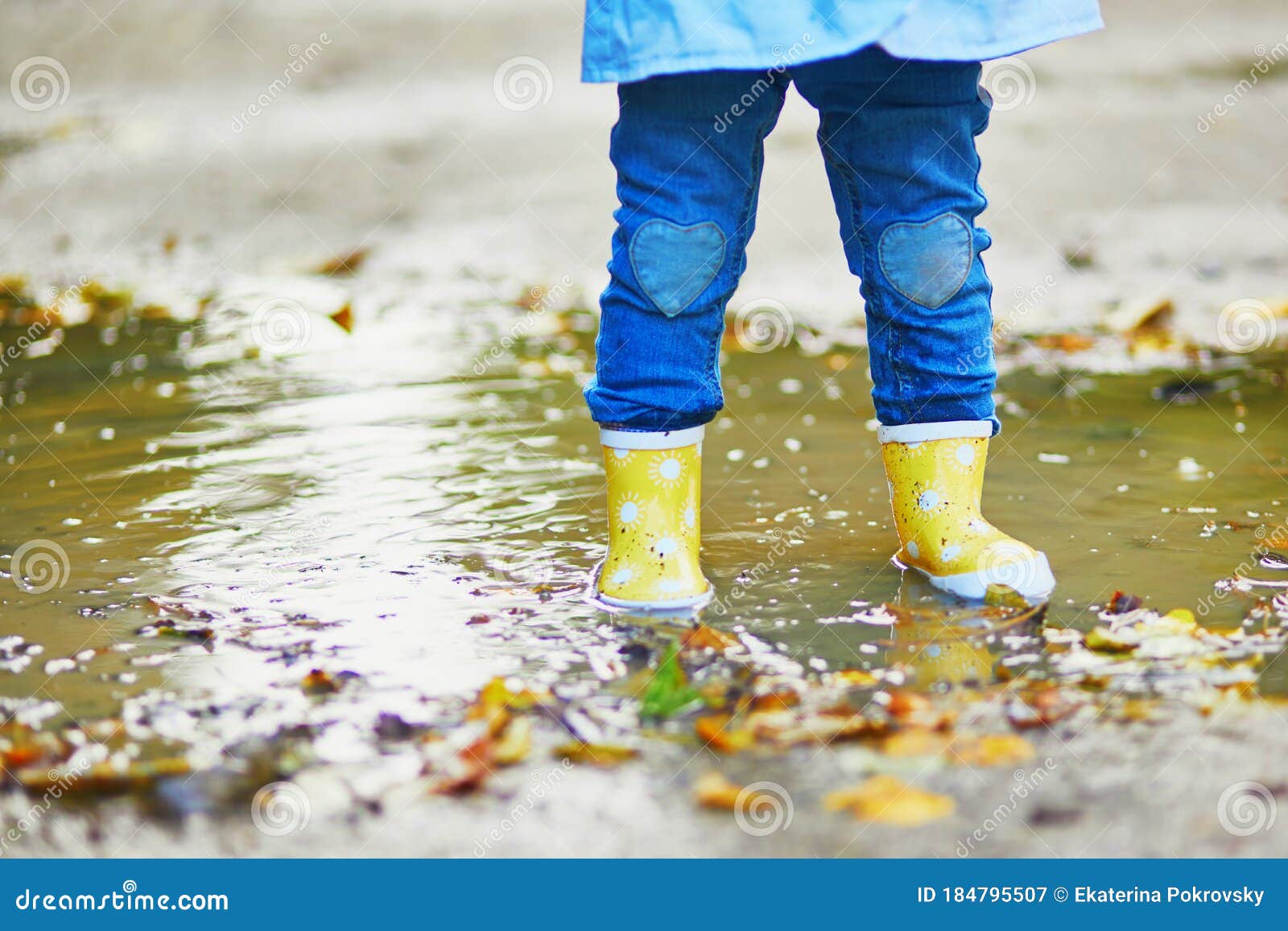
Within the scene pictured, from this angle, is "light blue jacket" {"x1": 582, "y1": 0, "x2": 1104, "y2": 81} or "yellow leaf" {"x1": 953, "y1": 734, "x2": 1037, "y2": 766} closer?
"yellow leaf" {"x1": 953, "y1": 734, "x2": 1037, "y2": 766}

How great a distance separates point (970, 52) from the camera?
4.78 feet

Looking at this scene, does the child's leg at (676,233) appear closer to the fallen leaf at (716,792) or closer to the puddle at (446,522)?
the puddle at (446,522)

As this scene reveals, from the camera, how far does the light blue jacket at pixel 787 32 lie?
4.62 feet

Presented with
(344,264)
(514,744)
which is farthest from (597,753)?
(344,264)

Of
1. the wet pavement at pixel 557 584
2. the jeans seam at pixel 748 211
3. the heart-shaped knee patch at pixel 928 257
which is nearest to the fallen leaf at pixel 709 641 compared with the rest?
the wet pavement at pixel 557 584

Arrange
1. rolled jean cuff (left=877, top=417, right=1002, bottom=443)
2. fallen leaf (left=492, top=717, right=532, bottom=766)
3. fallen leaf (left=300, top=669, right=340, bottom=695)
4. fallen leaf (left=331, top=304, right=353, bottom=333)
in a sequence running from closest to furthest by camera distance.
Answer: fallen leaf (left=492, top=717, right=532, bottom=766) < fallen leaf (left=300, top=669, right=340, bottom=695) < rolled jean cuff (left=877, top=417, right=1002, bottom=443) < fallen leaf (left=331, top=304, right=353, bottom=333)

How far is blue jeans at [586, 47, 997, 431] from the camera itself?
155cm

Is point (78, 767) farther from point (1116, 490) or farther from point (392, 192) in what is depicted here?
point (392, 192)

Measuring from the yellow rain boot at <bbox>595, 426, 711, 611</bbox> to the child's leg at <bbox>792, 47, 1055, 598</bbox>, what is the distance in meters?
0.28

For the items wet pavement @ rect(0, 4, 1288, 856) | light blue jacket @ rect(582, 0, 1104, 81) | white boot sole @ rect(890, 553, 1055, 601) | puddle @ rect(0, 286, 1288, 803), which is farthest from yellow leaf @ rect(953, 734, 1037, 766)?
light blue jacket @ rect(582, 0, 1104, 81)

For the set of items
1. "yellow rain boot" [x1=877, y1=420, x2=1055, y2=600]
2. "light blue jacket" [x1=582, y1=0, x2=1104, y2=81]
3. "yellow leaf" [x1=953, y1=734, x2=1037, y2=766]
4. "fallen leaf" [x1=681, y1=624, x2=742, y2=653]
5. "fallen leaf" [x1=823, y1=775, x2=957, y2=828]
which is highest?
"light blue jacket" [x1=582, y1=0, x2=1104, y2=81]

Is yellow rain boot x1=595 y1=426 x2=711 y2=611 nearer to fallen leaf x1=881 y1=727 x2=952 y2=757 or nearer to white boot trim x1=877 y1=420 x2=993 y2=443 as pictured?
white boot trim x1=877 y1=420 x2=993 y2=443
